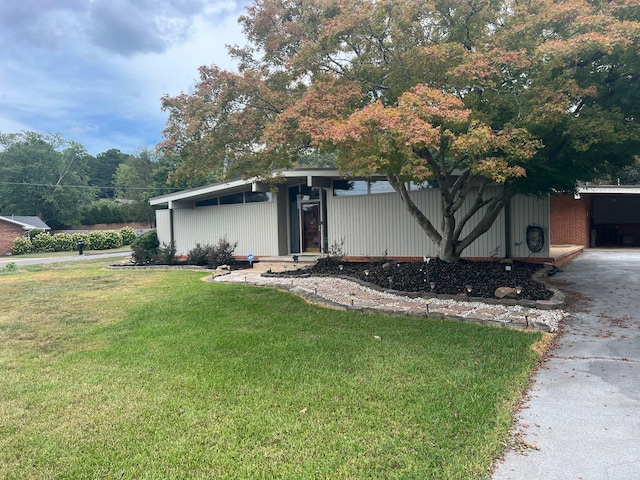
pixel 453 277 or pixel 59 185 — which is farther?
pixel 59 185

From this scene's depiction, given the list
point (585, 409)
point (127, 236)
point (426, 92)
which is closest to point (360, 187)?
point (426, 92)

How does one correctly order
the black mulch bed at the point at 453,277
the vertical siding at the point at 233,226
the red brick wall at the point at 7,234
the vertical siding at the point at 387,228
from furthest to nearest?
the red brick wall at the point at 7,234, the vertical siding at the point at 233,226, the vertical siding at the point at 387,228, the black mulch bed at the point at 453,277

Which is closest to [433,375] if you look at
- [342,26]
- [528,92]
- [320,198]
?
[528,92]

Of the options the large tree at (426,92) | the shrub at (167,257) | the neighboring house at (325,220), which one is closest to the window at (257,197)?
the neighboring house at (325,220)

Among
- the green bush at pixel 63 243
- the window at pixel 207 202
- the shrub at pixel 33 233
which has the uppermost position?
the window at pixel 207 202

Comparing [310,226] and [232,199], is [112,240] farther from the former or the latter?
[310,226]

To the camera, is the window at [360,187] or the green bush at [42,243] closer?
the window at [360,187]

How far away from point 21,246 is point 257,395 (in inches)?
1262

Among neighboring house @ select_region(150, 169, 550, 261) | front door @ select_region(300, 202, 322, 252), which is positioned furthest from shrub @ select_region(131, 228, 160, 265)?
front door @ select_region(300, 202, 322, 252)

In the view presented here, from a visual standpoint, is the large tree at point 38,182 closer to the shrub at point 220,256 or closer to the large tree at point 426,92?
the shrub at point 220,256

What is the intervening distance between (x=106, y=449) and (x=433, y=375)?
2704 millimetres

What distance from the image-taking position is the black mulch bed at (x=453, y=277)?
724 cm

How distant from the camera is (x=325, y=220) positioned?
1393 cm

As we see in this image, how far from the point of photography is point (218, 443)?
271cm
